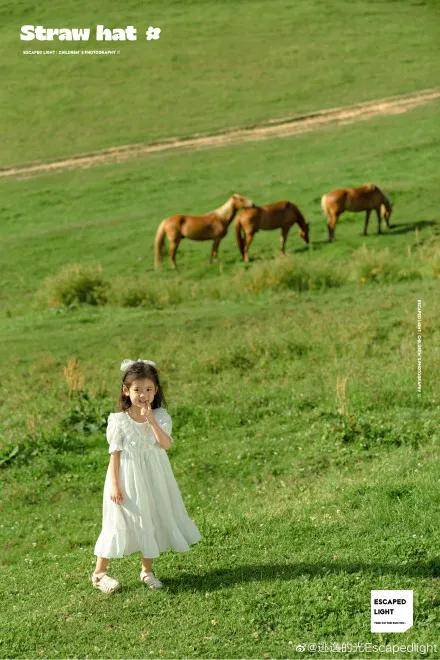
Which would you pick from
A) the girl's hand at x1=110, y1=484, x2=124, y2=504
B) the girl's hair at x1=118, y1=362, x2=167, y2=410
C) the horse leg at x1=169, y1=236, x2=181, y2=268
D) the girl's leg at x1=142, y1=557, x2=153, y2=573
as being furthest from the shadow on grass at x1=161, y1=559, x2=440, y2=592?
the horse leg at x1=169, y1=236, x2=181, y2=268

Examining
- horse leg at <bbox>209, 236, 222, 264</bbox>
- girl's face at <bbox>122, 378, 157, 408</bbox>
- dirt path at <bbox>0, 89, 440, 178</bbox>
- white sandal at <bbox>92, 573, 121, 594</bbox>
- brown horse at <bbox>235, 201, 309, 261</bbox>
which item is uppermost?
dirt path at <bbox>0, 89, 440, 178</bbox>

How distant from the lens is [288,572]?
762 cm

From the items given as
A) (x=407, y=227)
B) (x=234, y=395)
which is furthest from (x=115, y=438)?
(x=407, y=227)

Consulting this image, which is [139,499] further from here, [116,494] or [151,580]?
[151,580]

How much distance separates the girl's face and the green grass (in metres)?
31.3

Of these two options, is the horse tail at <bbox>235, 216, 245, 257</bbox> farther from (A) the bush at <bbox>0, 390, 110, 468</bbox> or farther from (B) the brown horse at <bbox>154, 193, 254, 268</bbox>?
(A) the bush at <bbox>0, 390, 110, 468</bbox>

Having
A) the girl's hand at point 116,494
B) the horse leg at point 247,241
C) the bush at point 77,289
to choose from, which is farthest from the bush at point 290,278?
the girl's hand at point 116,494

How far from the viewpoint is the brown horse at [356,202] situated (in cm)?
2645

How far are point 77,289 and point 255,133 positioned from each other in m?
18.5

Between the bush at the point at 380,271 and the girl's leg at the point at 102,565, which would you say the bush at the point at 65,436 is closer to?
the girl's leg at the point at 102,565

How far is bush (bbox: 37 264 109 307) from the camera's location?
832 inches

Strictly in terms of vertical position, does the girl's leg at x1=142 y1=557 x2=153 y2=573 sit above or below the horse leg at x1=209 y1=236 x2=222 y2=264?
below

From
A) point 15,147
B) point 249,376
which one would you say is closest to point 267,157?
point 15,147

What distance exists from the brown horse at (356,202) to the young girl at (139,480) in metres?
19.5
